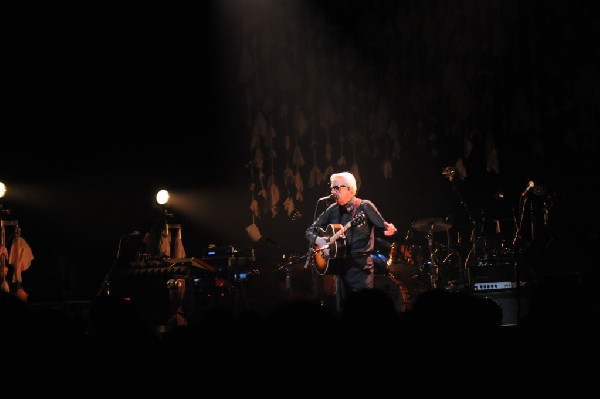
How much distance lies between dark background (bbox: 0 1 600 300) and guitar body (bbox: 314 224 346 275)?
102 inches

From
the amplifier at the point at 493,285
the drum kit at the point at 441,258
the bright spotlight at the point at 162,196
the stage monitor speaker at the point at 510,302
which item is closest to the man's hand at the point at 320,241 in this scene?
the stage monitor speaker at the point at 510,302

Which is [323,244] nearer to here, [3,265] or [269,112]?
[269,112]

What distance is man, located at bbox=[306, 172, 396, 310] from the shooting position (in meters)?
6.89

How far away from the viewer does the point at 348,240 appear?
7.04 m

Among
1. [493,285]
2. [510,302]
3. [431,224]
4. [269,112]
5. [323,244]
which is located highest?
[269,112]

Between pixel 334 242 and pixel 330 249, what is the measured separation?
3.3 inches

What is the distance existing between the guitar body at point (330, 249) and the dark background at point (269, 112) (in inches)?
102

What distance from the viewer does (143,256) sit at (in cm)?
966

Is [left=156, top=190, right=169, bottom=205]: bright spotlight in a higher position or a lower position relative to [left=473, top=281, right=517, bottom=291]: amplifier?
higher

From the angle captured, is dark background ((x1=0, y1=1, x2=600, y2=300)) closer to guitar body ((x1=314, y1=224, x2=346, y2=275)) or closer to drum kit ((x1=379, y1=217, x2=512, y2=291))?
drum kit ((x1=379, y1=217, x2=512, y2=291))

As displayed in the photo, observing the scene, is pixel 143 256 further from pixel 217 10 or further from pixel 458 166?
pixel 458 166

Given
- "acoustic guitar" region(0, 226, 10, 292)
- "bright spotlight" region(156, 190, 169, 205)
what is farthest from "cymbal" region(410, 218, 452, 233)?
"acoustic guitar" region(0, 226, 10, 292)

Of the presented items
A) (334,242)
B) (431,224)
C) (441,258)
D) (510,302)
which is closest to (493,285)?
(510,302)

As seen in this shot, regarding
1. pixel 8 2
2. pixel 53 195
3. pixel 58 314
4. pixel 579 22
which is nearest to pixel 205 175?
pixel 53 195
